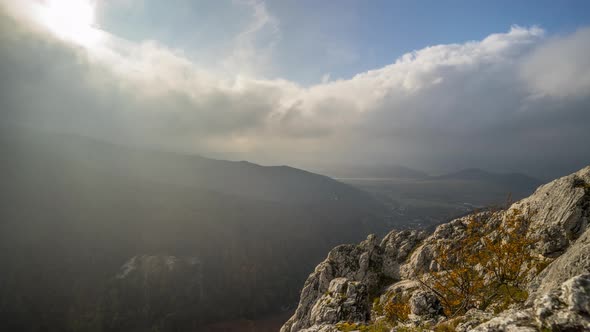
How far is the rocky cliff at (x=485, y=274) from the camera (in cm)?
1352

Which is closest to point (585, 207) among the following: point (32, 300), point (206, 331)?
point (206, 331)

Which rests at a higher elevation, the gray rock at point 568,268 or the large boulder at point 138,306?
the gray rock at point 568,268

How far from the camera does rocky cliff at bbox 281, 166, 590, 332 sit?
13.5 m

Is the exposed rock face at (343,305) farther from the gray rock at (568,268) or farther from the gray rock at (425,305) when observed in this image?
the gray rock at (568,268)

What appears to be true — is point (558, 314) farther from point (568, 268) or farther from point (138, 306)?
point (138, 306)

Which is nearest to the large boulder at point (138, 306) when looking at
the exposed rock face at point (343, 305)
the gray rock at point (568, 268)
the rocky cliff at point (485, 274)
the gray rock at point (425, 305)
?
the rocky cliff at point (485, 274)

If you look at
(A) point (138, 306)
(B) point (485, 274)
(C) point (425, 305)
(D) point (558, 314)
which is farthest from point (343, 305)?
(A) point (138, 306)

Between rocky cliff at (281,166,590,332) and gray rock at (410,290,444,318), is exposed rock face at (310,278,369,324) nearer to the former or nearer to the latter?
rocky cliff at (281,166,590,332)

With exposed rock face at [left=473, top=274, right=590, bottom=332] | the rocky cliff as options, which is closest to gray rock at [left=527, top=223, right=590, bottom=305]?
the rocky cliff

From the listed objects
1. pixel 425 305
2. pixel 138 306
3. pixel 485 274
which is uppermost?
pixel 485 274

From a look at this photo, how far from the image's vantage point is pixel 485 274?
3978cm

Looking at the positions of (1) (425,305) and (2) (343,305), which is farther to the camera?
(2) (343,305)

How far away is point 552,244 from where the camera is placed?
37.9 meters

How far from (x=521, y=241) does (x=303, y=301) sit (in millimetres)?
60924
